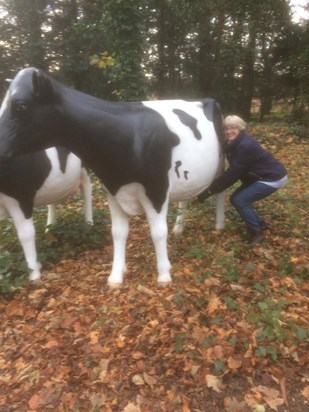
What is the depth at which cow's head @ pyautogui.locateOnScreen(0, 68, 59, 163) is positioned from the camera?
323cm

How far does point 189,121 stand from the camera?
4.54 m

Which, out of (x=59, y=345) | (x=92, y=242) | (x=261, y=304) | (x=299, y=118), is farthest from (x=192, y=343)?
(x=299, y=118)

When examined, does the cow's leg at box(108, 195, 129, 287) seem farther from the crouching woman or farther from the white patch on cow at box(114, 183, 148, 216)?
the crouching woman

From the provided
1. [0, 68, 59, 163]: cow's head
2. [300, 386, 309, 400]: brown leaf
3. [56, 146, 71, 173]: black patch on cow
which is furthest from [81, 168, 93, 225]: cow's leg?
[300, 386, 309, 400]: brown leaf

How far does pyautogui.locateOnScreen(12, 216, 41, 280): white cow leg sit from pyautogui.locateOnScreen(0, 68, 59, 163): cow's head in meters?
1.32

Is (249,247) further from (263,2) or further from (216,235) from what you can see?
(263,2)

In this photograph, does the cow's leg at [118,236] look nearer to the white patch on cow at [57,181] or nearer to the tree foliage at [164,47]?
the white patch on cow at [57,181]

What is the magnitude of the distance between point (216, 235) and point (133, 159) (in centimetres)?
267

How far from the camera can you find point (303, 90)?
16156 mm

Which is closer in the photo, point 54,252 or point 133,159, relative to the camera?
point 133,159

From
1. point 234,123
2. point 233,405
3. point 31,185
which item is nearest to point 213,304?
point 233,405

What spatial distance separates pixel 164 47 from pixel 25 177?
1523 cm

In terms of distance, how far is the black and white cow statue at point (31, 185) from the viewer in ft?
13.9

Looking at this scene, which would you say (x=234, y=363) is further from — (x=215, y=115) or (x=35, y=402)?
(x=215, y=115)
